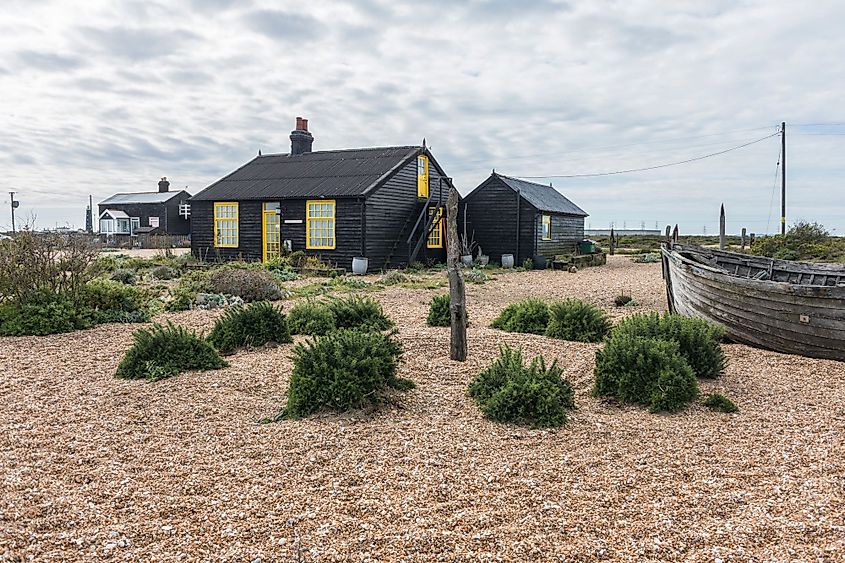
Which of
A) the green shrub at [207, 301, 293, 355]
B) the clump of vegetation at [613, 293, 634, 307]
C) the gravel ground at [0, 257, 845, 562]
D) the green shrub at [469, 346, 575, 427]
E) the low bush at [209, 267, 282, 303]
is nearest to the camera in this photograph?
the gravel ground at [0, 257, 845, 562]

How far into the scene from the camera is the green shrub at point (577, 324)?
9109 millimetres

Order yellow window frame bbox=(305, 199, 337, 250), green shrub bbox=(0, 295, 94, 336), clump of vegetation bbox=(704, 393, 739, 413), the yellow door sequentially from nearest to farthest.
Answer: clump of vegetation bbox=(704, 393, 739, 413) → green shrub bbox=(0, 295, 94, 336) → yellow window frame bbox=(305, 199, 337, 250) → the yellow door

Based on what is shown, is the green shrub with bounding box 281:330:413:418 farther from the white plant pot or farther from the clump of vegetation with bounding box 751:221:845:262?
the clump of vegetation with bounding box 751:221:845:262

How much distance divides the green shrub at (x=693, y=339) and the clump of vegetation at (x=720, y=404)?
801 mm

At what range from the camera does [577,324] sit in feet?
30.1

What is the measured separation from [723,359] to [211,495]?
5665mm

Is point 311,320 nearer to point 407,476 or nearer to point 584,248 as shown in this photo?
point 407,476

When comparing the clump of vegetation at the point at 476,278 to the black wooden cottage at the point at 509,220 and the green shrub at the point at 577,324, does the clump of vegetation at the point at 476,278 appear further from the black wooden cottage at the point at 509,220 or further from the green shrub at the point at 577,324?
the green shrub at the point at 577,324

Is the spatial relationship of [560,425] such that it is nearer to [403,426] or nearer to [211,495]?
[403,426]

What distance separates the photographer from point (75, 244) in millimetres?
10680

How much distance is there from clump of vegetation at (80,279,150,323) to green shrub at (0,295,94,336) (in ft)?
1.41

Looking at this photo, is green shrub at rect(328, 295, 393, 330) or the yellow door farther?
the yellow door

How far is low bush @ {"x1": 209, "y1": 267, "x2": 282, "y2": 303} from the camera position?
13.9 m

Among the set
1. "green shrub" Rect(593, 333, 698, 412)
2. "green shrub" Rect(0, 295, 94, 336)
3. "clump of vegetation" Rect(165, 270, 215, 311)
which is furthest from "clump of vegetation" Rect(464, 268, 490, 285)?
"green shrub" Rect(593, 333, 698, 412)
